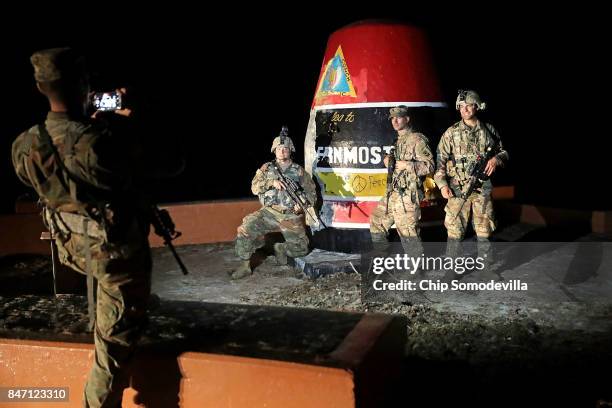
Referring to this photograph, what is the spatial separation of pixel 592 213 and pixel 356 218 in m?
4.82

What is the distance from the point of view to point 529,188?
1562 centimetres

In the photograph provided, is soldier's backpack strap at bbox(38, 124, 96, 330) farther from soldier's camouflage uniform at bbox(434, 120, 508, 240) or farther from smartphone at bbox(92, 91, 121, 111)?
soldier's camouflage uniform at bbox(434, 120, 508, 240)

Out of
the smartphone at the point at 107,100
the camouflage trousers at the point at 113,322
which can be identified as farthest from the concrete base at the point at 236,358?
the smartphone at the point at 107,100

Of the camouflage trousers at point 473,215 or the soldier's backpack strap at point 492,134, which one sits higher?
the soldier's backpack strap at point 492,134

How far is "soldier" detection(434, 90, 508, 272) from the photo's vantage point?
19.6 feet

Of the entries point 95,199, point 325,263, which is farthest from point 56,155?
point 325,263

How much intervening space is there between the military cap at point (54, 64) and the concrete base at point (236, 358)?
4.91 ft

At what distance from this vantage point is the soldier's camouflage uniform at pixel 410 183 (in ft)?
19.7

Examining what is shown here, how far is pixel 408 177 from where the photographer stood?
6.02 m

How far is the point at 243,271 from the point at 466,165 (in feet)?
10.5

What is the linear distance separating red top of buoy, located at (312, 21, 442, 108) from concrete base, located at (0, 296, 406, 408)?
431 cm

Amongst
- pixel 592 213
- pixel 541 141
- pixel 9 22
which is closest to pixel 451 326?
pixel 592 213

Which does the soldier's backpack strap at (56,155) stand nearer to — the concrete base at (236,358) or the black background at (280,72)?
the concrete base at (236,358)

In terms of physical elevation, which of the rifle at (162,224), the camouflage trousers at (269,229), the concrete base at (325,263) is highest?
the rifle at (162,224)
